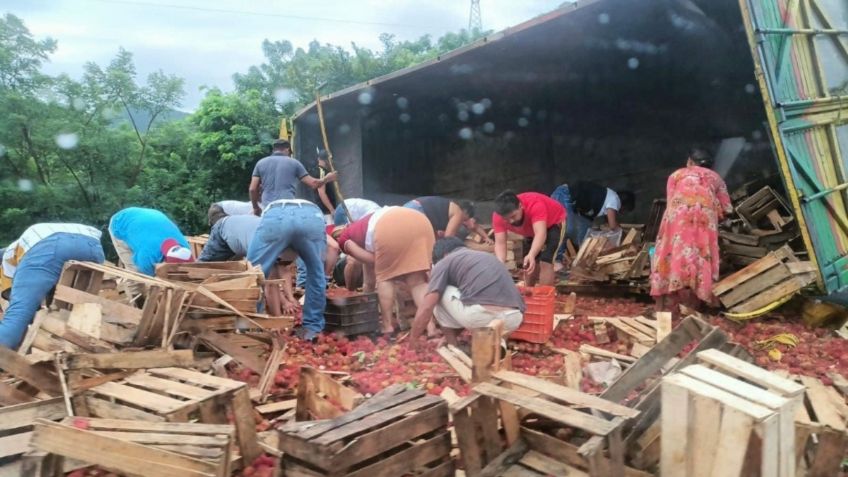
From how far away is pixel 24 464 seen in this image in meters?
2.42

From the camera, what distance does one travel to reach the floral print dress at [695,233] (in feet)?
18.5

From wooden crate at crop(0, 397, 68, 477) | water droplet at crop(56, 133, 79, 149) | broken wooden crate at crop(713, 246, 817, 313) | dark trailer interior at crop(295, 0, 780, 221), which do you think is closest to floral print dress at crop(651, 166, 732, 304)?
broken wooden crate at crop(713, 246, 817, 313)

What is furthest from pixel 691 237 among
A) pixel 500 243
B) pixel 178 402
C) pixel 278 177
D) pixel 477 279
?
pixel 178 402

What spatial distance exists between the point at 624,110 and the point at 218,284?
356 inches

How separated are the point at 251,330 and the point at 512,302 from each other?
75.4 inches

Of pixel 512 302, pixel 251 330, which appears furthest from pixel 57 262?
pixel 512 302

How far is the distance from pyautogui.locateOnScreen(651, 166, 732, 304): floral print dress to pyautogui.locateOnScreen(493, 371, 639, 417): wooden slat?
329 centimetres

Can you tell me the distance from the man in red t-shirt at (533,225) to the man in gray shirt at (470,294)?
150cm

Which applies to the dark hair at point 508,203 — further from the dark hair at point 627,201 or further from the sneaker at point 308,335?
the dark hair at point 627,201

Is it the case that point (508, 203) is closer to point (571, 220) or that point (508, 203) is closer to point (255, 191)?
point (255, 191)

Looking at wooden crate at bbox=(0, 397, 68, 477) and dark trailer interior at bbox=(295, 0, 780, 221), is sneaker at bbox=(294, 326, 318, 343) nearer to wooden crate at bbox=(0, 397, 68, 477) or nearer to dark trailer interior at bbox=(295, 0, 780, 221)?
wooden crate at bbox=(0, 397, 68, 477)

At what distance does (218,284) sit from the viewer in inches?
169

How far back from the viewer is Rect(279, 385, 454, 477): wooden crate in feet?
7.73

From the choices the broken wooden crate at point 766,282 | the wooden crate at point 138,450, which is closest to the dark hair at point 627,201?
the broken wooden crate at point 766,282
